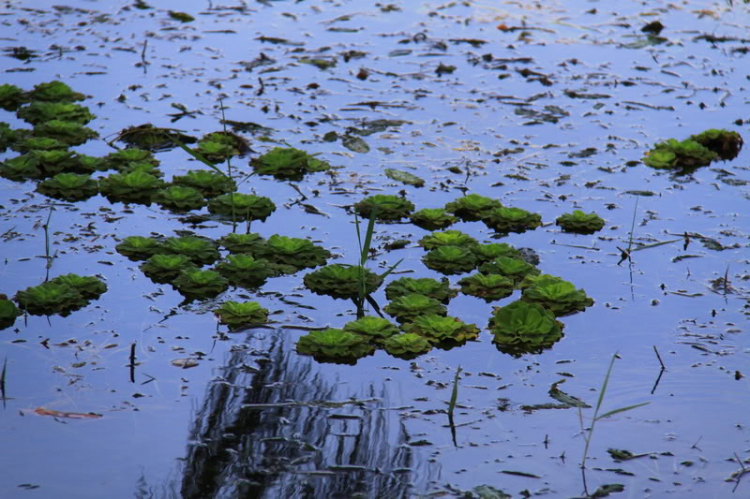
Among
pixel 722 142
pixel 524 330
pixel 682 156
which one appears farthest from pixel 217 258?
pixel 722 142

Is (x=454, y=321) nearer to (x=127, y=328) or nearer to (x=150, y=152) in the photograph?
(x=127, y=328)

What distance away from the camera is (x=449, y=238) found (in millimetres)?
3688

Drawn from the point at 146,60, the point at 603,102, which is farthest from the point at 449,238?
the point at 146,60

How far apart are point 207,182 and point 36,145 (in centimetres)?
93

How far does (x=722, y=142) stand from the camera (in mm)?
4727

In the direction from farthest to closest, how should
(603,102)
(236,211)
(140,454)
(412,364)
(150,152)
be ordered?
1. (603,102)
2. (150,152)
3. (236,211)
4. (412,364)
5. (140,454)

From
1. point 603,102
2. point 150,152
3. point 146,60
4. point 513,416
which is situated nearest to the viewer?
point 513,416

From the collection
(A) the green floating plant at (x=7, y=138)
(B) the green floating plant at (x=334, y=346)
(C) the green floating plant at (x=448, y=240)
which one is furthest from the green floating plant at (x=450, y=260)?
(A) the green floating plant at (x=7, y=138)

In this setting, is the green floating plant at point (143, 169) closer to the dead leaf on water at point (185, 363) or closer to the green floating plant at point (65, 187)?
the green floating plant at point (65, 187)

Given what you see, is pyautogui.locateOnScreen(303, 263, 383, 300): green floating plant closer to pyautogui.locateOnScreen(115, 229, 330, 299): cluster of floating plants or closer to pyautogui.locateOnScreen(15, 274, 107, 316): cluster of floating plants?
pyautogui.locateOnScreen(115, 229, 330, 299): cluster of floating plants

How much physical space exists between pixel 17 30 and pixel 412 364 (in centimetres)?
478

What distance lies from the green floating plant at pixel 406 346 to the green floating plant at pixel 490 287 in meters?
0.47

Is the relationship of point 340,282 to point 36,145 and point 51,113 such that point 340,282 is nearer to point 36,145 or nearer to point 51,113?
point 36,145

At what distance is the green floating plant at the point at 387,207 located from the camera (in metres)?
3.98
